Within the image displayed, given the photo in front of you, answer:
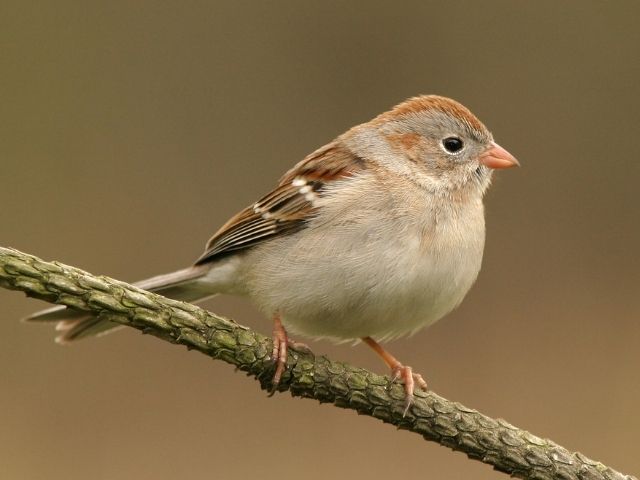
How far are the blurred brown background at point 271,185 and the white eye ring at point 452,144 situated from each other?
166cm

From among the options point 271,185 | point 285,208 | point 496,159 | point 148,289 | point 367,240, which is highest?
point 271,185

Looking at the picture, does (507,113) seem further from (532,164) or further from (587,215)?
(587,215)

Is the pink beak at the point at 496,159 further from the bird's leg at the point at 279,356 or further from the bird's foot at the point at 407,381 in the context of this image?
the bird's leg at the point at 279,356

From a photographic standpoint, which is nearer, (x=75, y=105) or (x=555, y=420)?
(x=555, y=420)

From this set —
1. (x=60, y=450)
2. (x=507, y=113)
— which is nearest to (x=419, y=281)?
→ (x=60, y=450)

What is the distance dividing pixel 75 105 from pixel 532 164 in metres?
3.07

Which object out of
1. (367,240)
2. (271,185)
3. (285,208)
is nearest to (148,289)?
(285,208)

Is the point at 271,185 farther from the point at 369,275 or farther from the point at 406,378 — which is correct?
the point at 406,378

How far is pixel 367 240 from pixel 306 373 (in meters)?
0.66

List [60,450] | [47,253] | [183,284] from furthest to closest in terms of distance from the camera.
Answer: [47,253]
[60,450]
[183,284]

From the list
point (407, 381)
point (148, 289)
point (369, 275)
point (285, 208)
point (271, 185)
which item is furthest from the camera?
point (271, 185)

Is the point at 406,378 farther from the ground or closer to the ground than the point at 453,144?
closer to the ground

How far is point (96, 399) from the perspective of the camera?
4973 millimetres

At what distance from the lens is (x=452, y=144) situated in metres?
3.80
